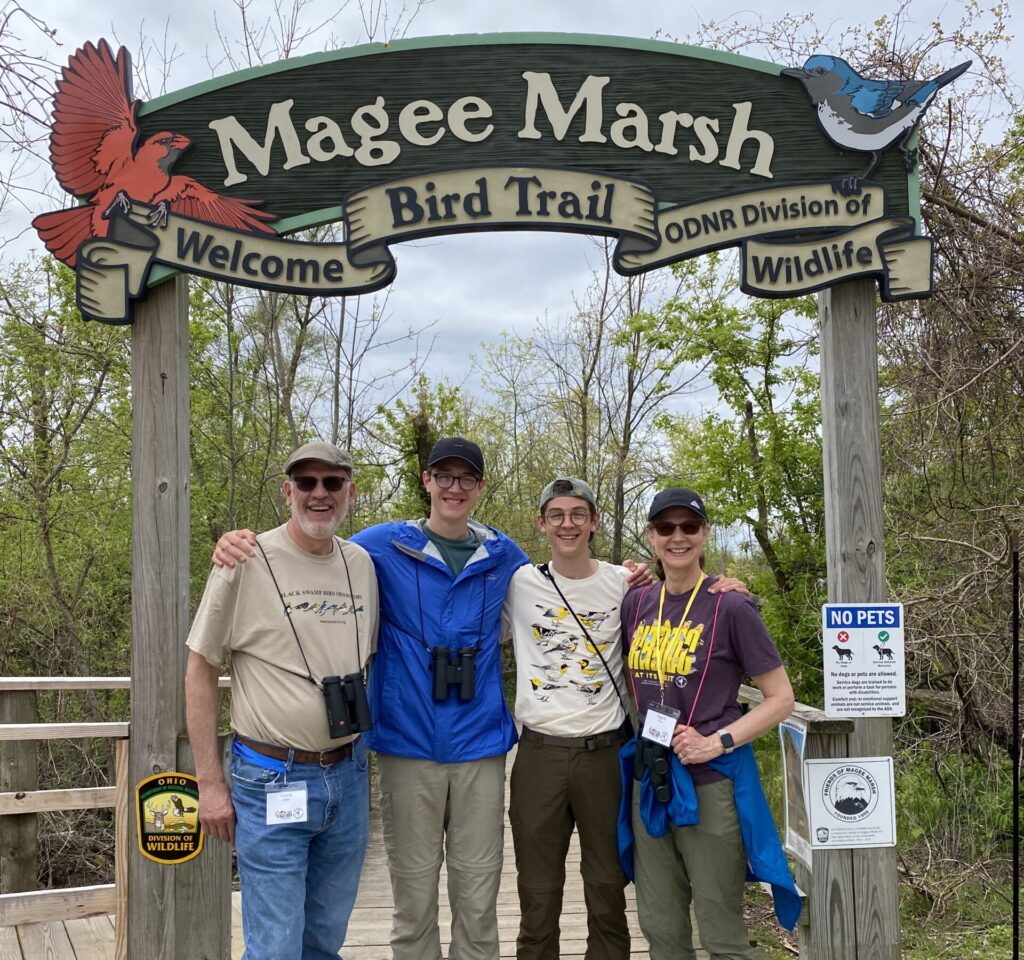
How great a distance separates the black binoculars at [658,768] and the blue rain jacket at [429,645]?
48 cm

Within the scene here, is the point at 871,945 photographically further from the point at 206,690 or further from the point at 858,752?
the point at 206,690

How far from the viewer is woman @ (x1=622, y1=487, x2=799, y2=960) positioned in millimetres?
2600

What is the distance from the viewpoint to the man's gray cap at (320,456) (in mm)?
2697

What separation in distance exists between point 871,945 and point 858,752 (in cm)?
66

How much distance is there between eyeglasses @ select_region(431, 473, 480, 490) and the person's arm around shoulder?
913mm

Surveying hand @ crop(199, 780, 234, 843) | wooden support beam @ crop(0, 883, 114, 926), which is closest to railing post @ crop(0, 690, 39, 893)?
wooden support beam @ crop(0, 883, 114, 926)

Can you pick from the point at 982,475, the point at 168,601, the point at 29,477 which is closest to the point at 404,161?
the point at 168,601

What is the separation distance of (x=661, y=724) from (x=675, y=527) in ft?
1.94

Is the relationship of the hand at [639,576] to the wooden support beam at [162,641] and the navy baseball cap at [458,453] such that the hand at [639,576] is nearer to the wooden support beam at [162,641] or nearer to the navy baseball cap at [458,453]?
the navy baseball cap at [458,453]

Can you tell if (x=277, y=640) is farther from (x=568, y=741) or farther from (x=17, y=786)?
(x=17, y=786)

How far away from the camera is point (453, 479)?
2975 mm

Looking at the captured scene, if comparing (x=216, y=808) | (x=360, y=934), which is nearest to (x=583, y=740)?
(x=216, y=808)

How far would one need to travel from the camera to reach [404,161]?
3.14 m

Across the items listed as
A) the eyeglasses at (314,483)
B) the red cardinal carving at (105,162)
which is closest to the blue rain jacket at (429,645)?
the eyeglasses at (314,483)
